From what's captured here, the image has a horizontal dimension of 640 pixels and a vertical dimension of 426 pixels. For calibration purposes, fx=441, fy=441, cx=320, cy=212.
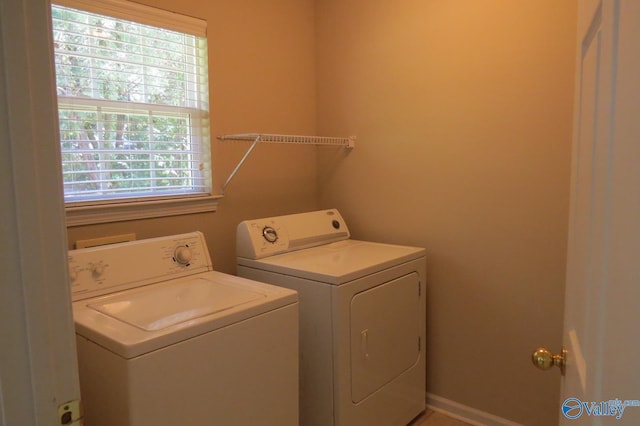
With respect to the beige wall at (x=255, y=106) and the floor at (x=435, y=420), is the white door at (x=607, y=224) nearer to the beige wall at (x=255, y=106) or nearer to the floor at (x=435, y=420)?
the floor at (x=435, y=420)

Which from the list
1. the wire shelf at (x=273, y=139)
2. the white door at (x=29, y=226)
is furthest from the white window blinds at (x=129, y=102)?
the white door at (x=29, y=226)

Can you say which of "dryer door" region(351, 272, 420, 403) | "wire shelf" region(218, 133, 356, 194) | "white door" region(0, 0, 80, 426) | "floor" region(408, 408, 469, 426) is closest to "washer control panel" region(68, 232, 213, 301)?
"wire shelf" region(218, 133, 356, 194)

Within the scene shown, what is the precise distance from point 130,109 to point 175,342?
1.15 metres

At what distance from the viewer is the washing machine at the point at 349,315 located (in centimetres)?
183

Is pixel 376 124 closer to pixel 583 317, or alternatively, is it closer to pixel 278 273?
pixel 278 273

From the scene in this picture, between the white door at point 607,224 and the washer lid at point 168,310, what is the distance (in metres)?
0.94

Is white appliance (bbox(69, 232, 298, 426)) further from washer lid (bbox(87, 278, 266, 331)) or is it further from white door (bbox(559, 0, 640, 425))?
white door (bbox(559, 0, 640, 425))

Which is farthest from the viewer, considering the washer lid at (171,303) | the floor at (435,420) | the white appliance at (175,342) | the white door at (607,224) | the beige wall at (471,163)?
the floor at (435,420)

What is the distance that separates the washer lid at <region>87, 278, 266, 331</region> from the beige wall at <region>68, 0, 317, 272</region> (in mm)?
414

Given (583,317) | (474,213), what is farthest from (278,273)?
(583,317)

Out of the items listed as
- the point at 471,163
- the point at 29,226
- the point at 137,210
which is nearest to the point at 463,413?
the point at 471,163

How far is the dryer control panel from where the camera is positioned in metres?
2.15

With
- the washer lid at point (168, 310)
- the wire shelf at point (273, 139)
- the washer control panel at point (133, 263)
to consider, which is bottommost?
the washer lid at point (168, 310)

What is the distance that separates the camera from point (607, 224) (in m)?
0.64
